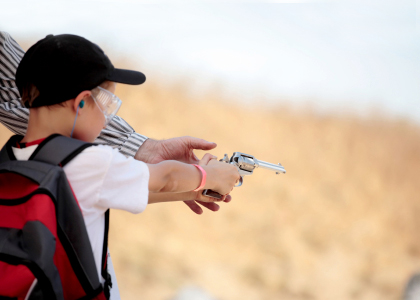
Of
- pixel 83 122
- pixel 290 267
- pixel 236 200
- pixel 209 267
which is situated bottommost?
pixel 209 267

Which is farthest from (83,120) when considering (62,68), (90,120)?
(62,68)

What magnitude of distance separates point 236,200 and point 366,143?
2327 millimetres

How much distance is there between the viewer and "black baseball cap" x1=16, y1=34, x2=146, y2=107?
2.89ft

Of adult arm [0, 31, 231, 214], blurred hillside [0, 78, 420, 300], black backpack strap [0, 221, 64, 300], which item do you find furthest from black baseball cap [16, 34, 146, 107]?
blurred hillside [0, 78, 420, 300]

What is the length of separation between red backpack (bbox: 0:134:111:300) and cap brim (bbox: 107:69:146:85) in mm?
191

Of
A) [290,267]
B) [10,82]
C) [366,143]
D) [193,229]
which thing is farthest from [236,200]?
[10,82]

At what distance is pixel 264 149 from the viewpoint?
6414 mm

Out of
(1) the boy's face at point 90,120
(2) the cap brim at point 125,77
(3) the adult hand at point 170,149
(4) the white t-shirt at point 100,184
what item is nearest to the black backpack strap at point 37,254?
(4) the white t-shirt at point 100,184

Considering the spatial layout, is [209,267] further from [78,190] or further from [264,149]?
[78,190]

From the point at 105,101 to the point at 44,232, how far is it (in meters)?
0.36

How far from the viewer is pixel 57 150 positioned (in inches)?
32.9

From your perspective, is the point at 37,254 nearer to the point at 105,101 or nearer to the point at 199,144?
the point at 105,101

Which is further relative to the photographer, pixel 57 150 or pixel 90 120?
pixel 90 120

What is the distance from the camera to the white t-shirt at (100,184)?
84 cm
